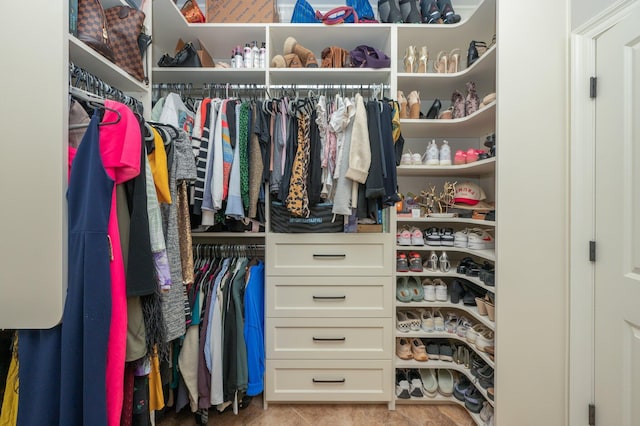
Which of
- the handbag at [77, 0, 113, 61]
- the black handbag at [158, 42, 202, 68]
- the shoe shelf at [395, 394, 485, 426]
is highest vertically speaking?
the black handbag at [158, 42, 202, 68]

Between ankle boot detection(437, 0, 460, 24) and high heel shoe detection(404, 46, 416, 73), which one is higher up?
ankle boot detection(437, 0, 460, 24)

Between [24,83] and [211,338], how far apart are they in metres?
1.23

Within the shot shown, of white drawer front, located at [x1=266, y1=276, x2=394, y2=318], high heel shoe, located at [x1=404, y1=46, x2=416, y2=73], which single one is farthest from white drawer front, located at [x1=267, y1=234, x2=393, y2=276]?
high heel shoe, located at [x1=404, y1=46, x2=416, y2=73]

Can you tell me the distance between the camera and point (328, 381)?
1571 mm

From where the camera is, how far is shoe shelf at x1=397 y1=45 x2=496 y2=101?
1.50m

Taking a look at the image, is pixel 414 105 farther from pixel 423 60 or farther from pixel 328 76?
pixel 328 76

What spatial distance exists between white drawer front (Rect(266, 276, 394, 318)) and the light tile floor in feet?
1.91

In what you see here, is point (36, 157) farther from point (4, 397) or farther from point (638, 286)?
point (638, 286)

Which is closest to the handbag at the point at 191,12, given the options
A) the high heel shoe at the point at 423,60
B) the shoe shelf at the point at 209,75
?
the shoe shelf at the point at 209,75

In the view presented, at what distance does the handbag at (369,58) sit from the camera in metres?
1.58

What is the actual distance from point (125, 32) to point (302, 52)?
905mm

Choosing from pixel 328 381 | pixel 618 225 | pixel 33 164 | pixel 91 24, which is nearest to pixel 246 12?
pixel 91 24

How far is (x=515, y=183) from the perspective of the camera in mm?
1275

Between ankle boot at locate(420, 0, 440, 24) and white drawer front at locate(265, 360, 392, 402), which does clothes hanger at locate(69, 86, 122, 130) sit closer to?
white drawer front at locate(265, 360, 392, 402)
